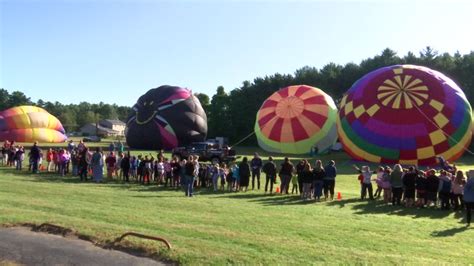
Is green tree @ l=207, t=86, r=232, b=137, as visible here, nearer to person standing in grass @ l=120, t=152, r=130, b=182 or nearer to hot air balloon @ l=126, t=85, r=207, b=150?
hot air balloon @ l=126, t=85, r=207, b=150

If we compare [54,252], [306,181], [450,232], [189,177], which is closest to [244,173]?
[189,177]

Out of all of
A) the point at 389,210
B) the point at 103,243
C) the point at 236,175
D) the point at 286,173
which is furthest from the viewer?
the point at 236,175

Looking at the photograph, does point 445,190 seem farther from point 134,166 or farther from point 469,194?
point 134,166

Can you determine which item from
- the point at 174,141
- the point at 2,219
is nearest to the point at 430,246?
the point at 2,219

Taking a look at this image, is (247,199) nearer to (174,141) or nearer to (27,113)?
(174,141)

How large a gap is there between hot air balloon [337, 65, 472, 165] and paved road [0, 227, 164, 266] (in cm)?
1864

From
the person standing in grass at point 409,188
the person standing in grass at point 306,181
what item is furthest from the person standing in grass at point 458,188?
the person standing in grass at point 306,181

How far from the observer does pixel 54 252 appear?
7891 millimetres

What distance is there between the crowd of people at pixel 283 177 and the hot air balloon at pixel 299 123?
12.5 metres

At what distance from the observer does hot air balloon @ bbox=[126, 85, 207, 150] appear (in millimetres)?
37156

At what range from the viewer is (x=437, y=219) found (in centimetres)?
1261

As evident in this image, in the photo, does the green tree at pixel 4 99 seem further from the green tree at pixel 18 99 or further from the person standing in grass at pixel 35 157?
the person standing in grass at pixel 35 157

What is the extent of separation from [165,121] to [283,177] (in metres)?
21.6

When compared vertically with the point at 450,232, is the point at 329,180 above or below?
above
